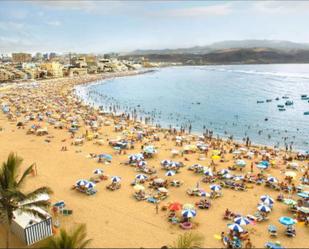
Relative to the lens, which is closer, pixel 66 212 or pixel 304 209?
pixel 66 212

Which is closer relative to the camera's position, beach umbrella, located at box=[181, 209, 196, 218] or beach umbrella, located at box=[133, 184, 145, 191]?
beach umbrella, located at box=[181, 209, 196, 218]

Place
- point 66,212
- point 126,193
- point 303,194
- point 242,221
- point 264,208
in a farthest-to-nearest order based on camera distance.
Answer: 1. point 126,193
2. point 303,194
3. point 66,212
4. point 264,208
5. point 242,221

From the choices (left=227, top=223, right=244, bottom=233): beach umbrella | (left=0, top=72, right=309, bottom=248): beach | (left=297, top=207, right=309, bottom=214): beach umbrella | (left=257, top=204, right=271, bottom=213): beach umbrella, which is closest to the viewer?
(left=227, top=223, right=244, bottom=233): beach umbrella

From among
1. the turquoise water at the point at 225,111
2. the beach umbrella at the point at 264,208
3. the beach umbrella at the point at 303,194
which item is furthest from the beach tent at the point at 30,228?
the turquoise water at the point at 225,111

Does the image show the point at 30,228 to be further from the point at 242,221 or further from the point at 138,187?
the point at 242,221

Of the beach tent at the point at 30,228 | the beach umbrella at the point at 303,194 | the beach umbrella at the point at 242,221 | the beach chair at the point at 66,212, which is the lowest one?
the beach umbrella at the point at 303,194

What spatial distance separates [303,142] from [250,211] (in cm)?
2648

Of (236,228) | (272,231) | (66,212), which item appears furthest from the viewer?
(66,212)

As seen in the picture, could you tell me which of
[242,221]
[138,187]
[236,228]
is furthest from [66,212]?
[242,221]

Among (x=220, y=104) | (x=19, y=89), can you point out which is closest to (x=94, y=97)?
(x=19, y=89)

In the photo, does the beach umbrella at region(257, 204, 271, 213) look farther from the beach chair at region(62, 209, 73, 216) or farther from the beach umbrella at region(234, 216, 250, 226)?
the beach chair at region(62, 209, 73, 216)

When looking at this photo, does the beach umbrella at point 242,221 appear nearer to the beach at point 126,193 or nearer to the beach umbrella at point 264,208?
the beach at point 126,193

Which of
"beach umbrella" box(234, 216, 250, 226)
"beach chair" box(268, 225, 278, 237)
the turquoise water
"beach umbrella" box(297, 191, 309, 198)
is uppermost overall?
"beach umbrella" box(234, 216, 250, 226)

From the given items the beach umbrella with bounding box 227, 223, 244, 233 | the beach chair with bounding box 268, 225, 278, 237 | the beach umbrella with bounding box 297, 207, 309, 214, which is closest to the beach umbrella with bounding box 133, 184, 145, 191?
the beach umbrella with bounding box 227, 223, 244, 233
